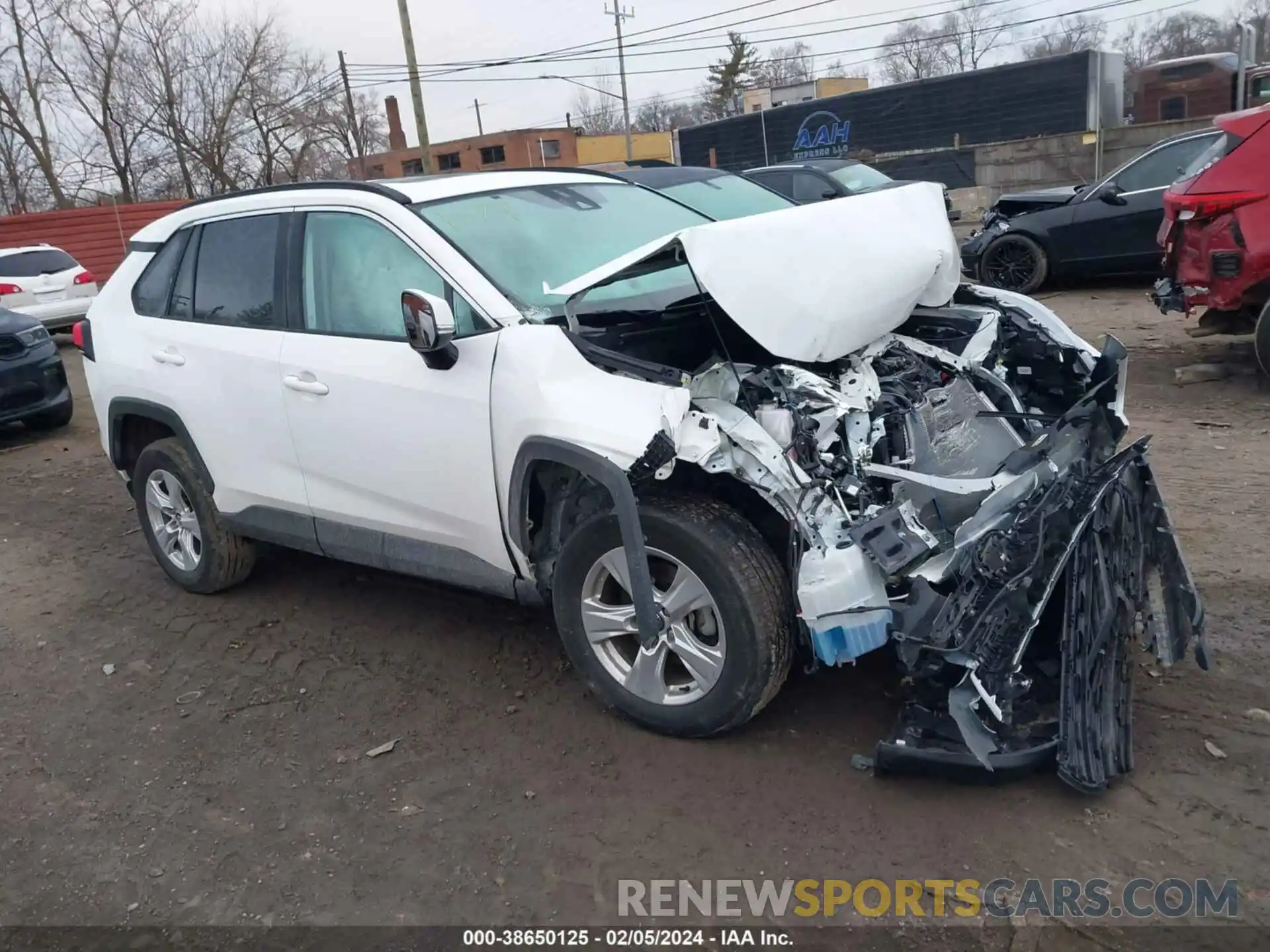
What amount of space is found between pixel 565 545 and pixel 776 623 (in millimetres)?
810

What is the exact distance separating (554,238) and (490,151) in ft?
191

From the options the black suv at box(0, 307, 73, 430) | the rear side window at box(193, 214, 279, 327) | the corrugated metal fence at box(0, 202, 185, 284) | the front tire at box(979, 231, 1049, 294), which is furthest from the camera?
the corrugated metal fence at box(0, 202, 185, 284)

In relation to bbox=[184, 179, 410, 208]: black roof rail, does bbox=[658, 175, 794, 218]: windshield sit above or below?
below

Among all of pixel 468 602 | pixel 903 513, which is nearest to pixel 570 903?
pixel 903 513

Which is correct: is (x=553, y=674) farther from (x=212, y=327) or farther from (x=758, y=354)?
(x=212, y=327)

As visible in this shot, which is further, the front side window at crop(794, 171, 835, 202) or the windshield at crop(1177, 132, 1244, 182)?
the front side window at crop(794, 171, 835, 202)

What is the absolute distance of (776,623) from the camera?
3207 millimetres

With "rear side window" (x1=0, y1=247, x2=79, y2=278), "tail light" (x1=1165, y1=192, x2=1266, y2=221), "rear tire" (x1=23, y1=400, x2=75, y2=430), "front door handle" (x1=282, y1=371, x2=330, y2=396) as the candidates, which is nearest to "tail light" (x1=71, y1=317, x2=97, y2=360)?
"front door handle" (x1=282, y1=371, x2=330, y2=396)

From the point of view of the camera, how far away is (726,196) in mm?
9031

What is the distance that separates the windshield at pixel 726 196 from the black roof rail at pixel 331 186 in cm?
452

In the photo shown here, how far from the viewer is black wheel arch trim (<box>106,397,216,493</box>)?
15.9ft

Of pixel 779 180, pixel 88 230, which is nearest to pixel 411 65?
pixel 88 230

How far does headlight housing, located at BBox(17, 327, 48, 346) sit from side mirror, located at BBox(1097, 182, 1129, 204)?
34.0 feet

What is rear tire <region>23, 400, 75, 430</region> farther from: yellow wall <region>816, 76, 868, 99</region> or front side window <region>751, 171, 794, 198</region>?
yellow wall <region>816, 76, 868, 99</region>
